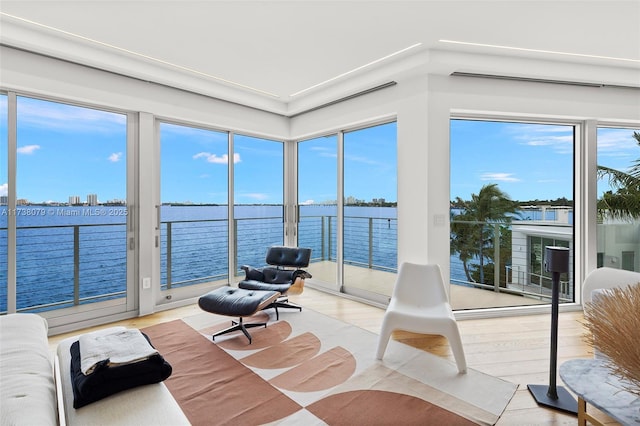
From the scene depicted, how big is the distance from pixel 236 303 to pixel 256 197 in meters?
2.26

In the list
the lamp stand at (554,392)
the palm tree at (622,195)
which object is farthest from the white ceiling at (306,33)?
the lamp stand at (554,392)

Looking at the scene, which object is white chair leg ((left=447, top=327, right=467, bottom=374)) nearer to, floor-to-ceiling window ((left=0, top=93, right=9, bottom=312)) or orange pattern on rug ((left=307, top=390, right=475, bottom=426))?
orange pattern on rug ((left=307, top=390, right=475, bottom=426))

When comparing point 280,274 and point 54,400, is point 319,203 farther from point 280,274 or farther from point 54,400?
point 54,400

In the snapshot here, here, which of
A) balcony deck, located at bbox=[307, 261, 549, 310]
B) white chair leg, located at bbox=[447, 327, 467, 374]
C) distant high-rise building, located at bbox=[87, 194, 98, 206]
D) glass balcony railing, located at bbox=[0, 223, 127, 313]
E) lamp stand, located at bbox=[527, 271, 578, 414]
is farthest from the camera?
balcony deck, located at bbox=[307, 261, 549, 310]

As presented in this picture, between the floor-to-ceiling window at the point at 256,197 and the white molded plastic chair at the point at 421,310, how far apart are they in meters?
2.54

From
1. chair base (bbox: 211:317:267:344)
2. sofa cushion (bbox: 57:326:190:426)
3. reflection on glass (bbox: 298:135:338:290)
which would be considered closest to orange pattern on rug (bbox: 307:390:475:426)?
sofa cushion (bbox: 57:326:190:426)

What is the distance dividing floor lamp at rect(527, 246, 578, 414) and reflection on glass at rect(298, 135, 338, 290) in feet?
9.26

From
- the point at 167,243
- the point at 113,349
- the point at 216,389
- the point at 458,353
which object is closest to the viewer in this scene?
the point at 113,349

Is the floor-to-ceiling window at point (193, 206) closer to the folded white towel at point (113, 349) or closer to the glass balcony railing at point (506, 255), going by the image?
the folded white towel at point (113, 349)

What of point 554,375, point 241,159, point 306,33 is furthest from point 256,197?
point 554,375

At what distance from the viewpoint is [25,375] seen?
130cm

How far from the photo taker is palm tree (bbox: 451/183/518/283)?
369 cm

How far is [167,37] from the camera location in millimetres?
2826

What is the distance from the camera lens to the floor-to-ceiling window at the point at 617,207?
3826 millimetres
